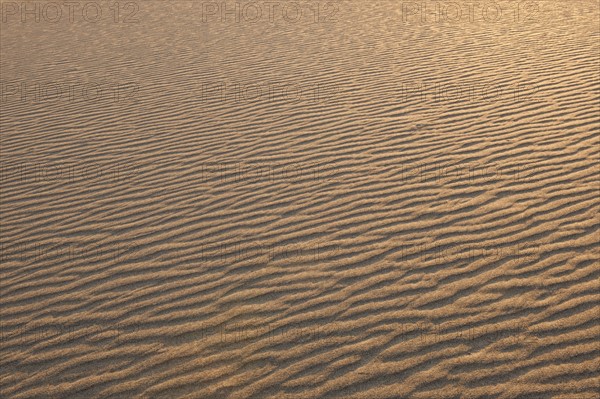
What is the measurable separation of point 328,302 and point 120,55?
8680 mm

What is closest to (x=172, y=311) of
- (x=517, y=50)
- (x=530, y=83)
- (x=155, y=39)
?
(x=530, y=83)

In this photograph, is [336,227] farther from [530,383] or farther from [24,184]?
[24,184]

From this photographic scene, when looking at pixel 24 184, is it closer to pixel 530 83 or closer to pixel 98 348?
pixel 98 348

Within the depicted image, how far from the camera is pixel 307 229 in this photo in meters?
5.45

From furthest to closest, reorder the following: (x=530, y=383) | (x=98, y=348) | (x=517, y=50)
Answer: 1. (x=517, y=50)
2. (x=98, y=348)
3. (x=530, y=383)

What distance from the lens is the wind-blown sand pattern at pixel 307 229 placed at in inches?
154

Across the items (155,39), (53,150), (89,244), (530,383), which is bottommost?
(530,383)

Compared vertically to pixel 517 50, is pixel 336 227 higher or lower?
lower

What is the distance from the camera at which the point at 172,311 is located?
14.6ft

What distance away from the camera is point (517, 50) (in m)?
10.6

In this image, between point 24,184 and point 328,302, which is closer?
point 328,302

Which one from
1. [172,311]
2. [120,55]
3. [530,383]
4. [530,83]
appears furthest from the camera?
[120,55]

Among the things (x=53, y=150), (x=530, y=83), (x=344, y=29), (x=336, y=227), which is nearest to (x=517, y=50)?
(x=530, y=83)

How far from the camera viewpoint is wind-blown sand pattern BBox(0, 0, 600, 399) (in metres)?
3.91
